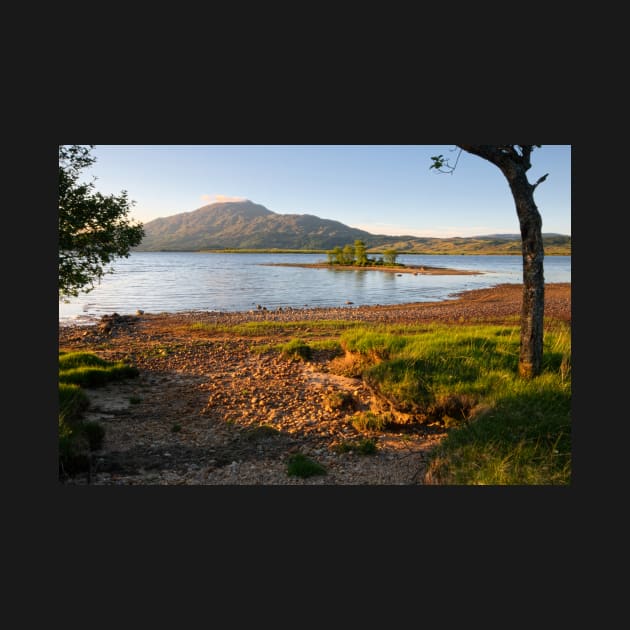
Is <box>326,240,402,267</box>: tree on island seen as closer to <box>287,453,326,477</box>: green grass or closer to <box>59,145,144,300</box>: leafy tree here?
<box>59,145,144,300</box>: leafy tree

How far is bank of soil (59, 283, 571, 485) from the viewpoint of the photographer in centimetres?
679

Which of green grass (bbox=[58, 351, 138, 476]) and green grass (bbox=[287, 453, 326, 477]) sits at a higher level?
green grass (bbox=[58, 351, 138, 476])

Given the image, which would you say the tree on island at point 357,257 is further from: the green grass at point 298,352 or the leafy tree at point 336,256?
the green grass at point 298,352

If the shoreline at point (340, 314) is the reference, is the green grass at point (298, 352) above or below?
below

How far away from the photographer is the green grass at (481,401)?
5590 mm

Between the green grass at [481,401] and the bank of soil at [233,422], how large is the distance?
1.89 ft

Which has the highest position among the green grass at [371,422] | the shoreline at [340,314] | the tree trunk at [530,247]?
the tree trunk at [530,247]

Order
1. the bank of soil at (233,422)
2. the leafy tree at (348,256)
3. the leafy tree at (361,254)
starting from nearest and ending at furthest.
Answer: the bank of soil at (233,422) → the leafy tree at (361,254) → the leafy tree at (348,256)

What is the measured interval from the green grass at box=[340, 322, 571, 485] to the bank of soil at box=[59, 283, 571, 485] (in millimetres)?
577

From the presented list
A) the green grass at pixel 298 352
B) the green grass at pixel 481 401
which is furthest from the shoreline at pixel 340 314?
the green grass at pixel 481 401

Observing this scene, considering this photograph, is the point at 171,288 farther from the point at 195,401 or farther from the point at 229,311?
→ the point at 195,401

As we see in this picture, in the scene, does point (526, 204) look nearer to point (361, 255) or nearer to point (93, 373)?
point (93, 373)

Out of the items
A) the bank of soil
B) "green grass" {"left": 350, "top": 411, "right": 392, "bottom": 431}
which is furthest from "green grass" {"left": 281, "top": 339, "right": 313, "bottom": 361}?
"green grass" {"left": 350, "top": 411, "right": 392, "bottom": 431}

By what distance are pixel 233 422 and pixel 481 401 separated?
5.54 metres
